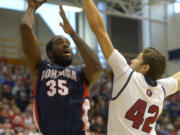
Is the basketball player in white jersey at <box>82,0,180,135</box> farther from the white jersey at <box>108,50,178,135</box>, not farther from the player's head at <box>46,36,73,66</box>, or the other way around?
the player's head at <box>46,36,73,66</box>

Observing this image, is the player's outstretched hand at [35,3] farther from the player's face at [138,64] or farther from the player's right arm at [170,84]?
the player's right arm at [170,84]

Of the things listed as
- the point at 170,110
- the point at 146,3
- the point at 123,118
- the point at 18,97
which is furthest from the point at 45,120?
the point at 146,3

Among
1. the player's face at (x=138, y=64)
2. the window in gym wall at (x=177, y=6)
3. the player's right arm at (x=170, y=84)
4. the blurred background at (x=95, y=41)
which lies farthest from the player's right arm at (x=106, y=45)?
the window in gym wall at (x=177, y=6)

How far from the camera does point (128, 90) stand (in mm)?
3100

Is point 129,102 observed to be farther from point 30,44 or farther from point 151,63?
point 30,44

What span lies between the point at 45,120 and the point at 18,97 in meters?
8.89

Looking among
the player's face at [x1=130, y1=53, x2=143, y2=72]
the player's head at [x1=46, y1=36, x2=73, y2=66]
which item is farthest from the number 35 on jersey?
the player's face at [x1=130, y1=53, x2=143, y2=72]

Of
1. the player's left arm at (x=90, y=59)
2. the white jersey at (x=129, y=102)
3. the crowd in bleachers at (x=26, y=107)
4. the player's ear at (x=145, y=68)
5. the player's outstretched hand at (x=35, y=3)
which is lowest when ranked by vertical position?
the crowd in bleachers at (x=26, y=107)

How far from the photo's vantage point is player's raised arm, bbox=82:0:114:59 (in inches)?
120

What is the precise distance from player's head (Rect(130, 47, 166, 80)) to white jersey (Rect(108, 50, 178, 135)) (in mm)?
110

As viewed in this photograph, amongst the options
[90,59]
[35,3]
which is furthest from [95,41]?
[90,59]

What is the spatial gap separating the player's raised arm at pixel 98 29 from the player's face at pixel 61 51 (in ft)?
0.96

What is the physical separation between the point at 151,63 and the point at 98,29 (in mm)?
616

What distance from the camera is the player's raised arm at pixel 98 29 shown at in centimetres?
305
